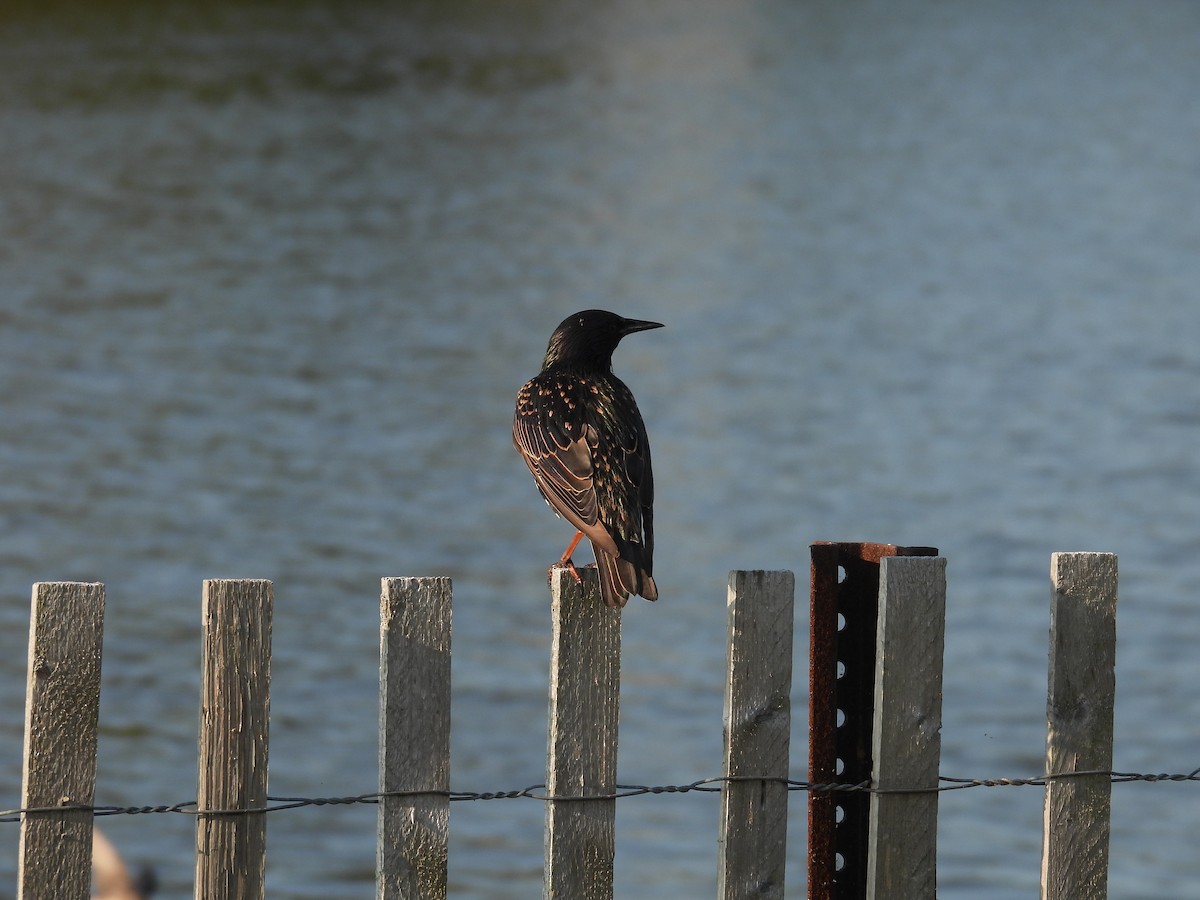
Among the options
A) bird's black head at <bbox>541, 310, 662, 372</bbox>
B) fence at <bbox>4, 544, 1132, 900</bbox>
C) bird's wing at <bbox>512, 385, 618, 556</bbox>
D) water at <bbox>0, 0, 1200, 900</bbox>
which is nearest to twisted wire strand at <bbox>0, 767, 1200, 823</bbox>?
fence at <bbox>4, 544, 1132, 900</bbox>

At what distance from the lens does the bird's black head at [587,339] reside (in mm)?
4477

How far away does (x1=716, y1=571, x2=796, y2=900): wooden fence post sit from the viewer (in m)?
3.26

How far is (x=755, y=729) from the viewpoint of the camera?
10.7 feet

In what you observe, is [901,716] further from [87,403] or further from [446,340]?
[446,340]

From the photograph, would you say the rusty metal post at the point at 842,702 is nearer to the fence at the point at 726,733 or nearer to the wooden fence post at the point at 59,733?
the fence at the point at 726,733

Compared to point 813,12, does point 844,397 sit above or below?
below

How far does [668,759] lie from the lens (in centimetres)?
829

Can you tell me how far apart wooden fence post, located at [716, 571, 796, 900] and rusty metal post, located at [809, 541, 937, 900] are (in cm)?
25

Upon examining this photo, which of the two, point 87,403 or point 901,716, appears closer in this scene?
point 901,716

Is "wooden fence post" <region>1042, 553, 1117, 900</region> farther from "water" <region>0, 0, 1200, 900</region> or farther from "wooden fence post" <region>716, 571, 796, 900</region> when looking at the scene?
"water" <region>0, 0, 1200, 900</region>

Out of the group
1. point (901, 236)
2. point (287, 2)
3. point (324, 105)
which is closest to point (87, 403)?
point (901, 236)

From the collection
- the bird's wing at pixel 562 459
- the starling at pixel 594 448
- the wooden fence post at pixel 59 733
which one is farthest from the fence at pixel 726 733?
the bird's wing at pixel 562 459

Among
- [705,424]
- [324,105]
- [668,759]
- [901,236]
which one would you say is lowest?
[668,759]

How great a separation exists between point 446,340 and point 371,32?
2199 centimetres
